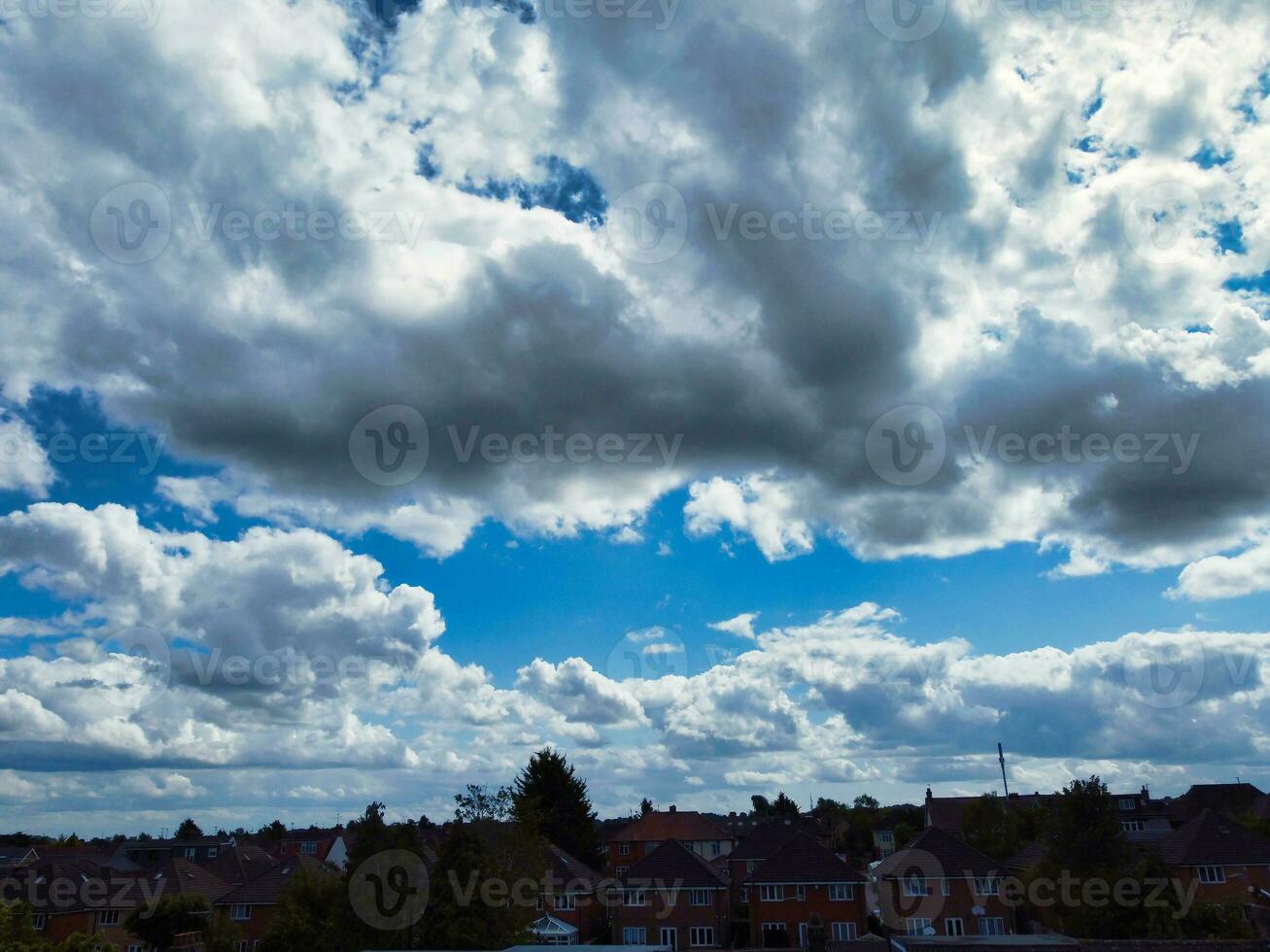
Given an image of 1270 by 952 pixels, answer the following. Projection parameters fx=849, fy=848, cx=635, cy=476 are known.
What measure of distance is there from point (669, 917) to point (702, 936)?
8.73 ft

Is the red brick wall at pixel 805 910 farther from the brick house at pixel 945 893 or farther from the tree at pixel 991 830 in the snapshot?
the tree at pixel 991 830

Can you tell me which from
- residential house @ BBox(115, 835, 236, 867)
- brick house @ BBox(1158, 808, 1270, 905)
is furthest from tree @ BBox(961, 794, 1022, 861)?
residential house @ BBox(115, 835, 236, 867)

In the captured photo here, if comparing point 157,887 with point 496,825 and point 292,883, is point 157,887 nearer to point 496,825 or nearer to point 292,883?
point 292,883

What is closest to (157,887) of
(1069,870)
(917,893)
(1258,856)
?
(917,893)

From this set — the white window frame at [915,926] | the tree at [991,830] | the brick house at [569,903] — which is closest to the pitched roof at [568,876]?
the brick house at [569,903]

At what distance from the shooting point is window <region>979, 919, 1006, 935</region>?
60250 mm

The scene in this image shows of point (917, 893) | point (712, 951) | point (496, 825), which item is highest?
point (496, 825)

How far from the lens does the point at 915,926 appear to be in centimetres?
6191

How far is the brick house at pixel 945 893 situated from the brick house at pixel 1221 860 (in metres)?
11.8

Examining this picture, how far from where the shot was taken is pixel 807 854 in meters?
62.0

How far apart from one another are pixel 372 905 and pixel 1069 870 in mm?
34193

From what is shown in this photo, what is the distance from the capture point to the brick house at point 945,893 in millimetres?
60625

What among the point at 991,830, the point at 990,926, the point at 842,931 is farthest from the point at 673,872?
the point at 991,830

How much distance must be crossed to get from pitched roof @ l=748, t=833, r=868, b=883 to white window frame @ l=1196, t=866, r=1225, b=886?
23.0 meters
